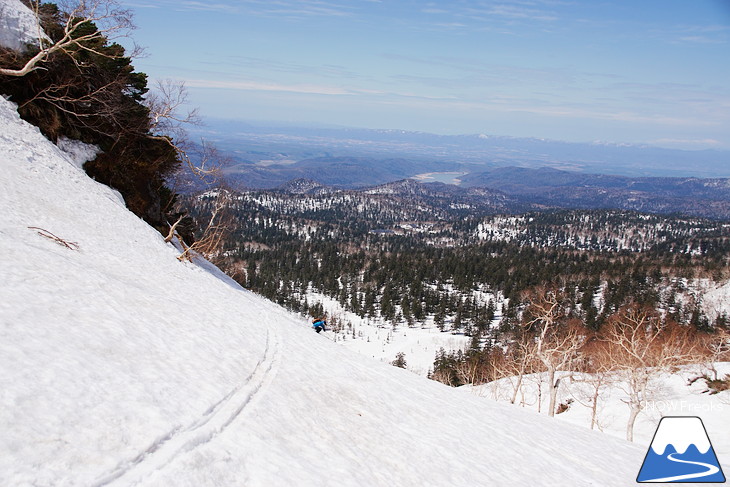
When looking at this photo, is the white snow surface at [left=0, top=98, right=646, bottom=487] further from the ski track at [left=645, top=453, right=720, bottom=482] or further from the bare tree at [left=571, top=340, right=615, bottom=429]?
the bare tree at [left=571, top=340, right=615, bottom=429]

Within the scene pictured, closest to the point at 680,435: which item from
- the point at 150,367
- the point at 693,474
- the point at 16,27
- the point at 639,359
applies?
the point at 693,474

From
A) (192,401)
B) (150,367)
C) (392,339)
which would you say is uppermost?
(150,367)

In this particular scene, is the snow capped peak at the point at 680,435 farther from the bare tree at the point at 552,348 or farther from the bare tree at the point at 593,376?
the bare tree at the point at 593,376

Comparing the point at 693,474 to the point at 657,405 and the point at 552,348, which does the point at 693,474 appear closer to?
the point at 552,348

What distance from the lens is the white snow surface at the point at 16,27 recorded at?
21578 millimetres

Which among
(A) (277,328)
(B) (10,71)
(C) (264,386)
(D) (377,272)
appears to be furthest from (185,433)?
(D) (377,272)

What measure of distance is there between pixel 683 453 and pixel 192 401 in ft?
33.3

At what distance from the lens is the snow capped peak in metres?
7.96

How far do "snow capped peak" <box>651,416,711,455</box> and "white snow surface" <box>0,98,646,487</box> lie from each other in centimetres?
237

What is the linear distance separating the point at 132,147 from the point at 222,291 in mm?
15344

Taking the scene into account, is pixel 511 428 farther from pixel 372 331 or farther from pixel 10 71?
pixel 372 331

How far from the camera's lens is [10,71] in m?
19.6

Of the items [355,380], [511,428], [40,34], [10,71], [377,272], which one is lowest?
[377,272]

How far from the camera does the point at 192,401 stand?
7.17 metres
